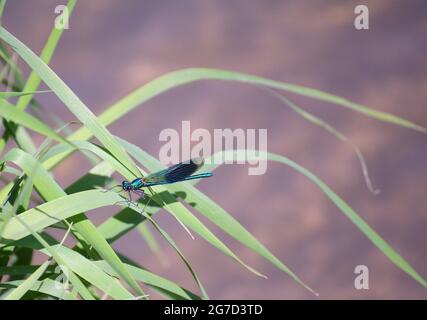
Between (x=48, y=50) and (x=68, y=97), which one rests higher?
(x=48, y=50)

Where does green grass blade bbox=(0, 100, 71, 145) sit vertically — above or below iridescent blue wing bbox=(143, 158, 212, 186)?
below

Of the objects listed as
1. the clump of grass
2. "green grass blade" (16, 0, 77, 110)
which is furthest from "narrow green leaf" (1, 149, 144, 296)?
"green grass blade" (16, 0, 77, 110)

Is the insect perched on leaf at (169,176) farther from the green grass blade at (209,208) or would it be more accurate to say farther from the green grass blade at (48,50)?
the green grass blade at (48,50)

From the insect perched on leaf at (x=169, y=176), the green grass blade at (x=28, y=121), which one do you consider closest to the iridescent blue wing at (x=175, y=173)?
the insect perched on leaf at (x=169, y=176)

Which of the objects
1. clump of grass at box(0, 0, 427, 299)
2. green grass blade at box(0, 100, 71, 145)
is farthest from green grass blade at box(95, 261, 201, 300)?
green grass blade at box(0, 100, 71, 145)

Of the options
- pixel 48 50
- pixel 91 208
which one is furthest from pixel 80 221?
pixel 48 50

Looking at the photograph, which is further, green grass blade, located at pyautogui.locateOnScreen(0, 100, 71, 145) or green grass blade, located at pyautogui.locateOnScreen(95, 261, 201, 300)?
green grass blade, located at pyautogui.locateOnScreen(95, 261, 201, 300)

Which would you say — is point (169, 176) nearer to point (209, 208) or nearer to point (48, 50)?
point (209, 208)

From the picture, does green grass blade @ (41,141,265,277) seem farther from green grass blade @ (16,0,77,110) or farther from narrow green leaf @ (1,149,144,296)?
green grass blade @ (16,0,77,110)

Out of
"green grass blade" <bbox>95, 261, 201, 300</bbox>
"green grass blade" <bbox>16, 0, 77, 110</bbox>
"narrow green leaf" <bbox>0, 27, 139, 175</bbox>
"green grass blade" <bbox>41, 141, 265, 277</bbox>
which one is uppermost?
"green grass blade" <bbox>16, 0, 77, 110</bbox>
